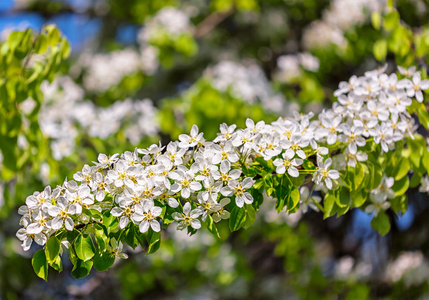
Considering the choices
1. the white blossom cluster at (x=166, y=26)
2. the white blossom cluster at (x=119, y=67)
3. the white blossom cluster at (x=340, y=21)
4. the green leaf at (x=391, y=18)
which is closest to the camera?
the green leaf at (x=391, y=18)

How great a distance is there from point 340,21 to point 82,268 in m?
3.36

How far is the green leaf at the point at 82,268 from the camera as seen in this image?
1.18 meters

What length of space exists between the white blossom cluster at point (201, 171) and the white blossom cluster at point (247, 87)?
187 cm

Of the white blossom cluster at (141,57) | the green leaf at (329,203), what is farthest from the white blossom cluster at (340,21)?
the green leaf at (329,203)

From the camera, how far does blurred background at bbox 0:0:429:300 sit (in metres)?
3.04

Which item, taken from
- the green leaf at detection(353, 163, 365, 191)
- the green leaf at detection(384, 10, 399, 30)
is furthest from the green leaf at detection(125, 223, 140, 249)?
the green leaf at detection(384, 10, 399, 30)

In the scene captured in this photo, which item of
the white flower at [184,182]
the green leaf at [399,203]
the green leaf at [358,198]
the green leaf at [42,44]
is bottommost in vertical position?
the green leaf at [399,203]

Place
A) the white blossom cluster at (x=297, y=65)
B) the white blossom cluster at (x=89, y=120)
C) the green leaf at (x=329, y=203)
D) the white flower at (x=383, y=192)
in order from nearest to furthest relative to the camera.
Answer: the green leaf at (x=329, y=203) → the white flower at (x=383, y=192) → the white blossom cluster at (x=89, y=120) → the white blossom cluster at (x=297, y=65)

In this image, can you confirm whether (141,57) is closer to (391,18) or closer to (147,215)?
(391,18)

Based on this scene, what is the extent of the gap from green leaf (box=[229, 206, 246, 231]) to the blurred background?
3.52 ft

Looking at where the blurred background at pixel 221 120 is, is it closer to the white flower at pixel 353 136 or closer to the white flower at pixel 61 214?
the white flower at pixel 353 136

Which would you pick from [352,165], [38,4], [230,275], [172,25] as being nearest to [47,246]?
[352,165]

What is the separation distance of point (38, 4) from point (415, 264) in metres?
5.35

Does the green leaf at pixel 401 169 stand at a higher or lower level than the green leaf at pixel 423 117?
lower
